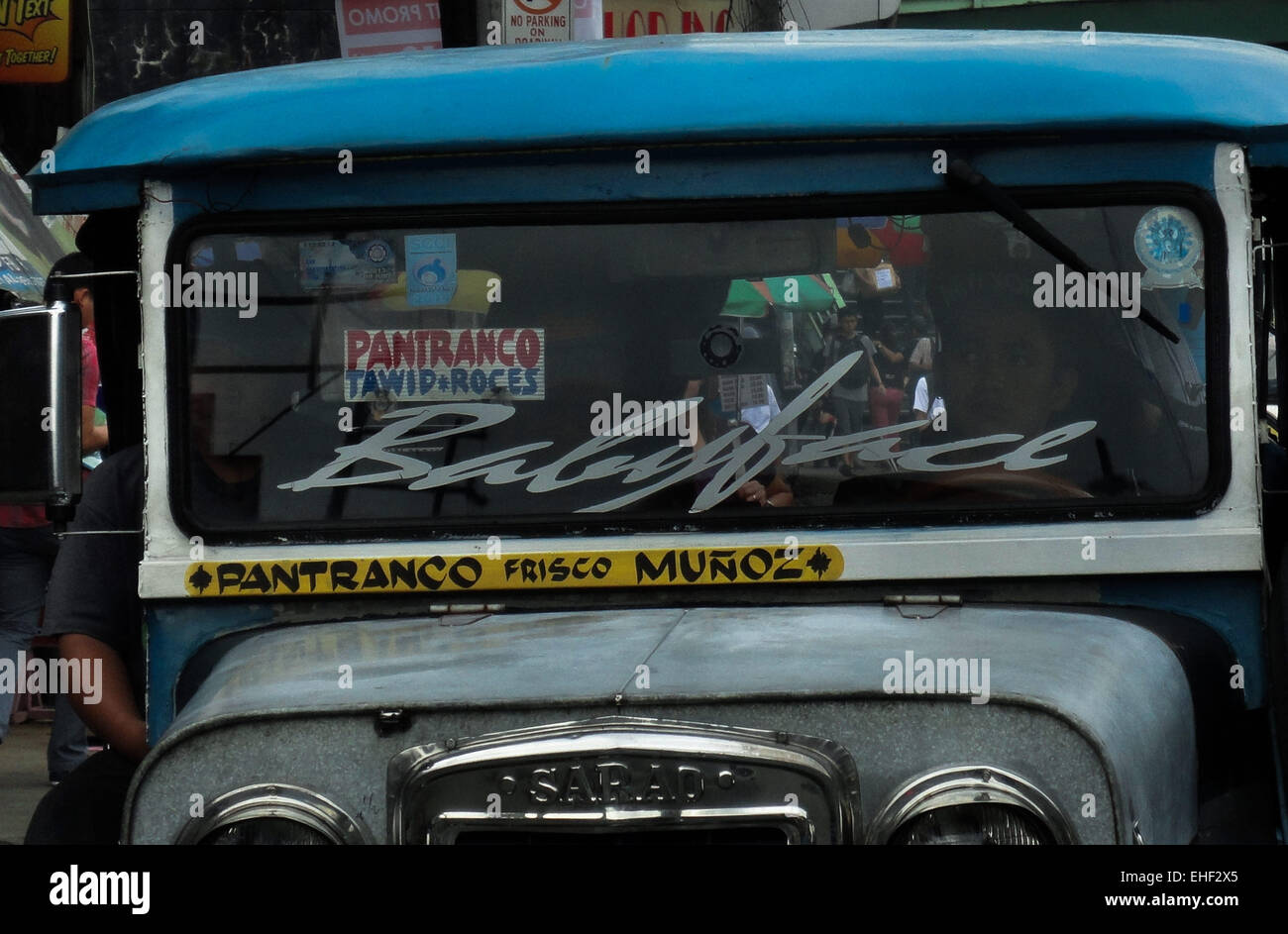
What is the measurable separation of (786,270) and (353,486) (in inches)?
33.2

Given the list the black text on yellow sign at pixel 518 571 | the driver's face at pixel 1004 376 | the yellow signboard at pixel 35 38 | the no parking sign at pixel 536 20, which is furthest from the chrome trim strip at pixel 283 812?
the yellow signboard at pixel 35 38

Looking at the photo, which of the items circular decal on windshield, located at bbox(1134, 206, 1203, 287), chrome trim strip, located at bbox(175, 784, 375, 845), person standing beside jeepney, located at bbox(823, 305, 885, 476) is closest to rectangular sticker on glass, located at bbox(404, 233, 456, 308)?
person standing beside jeepney, located at bbox(823, 305, 885, 476)

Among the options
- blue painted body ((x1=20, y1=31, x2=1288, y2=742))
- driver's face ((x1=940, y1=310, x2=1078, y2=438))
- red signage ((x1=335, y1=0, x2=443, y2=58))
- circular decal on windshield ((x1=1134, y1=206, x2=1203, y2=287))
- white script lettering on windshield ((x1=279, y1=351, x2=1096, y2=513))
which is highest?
red signage ((x1=335, y1=0, x2=443, y2=58))

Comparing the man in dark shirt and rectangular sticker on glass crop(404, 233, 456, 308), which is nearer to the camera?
rectangular sticker on glass crop(404, 233, 456, 308)

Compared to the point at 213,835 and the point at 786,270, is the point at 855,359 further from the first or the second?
the point at 213,835

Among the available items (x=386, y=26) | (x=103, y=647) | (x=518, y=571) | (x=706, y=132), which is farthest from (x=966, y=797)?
(x=386, y=26)

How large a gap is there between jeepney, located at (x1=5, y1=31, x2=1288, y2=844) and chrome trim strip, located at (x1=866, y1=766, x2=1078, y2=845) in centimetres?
51

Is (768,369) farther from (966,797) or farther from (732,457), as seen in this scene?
(966,797)

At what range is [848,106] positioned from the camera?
2.85 meters

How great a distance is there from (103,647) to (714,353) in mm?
1333

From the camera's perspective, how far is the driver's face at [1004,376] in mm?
2904

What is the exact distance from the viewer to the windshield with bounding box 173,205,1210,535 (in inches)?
114

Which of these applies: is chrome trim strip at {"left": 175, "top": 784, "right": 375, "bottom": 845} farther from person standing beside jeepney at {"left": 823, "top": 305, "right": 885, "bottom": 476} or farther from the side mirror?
person standing beside jeepney at {"left": 823, "top": 305, "right": 885, "bottom": 476}

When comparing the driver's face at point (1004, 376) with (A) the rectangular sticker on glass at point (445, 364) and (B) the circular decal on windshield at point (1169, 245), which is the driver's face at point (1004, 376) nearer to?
(B) the circular decal on windshield at point (1169, 245)
